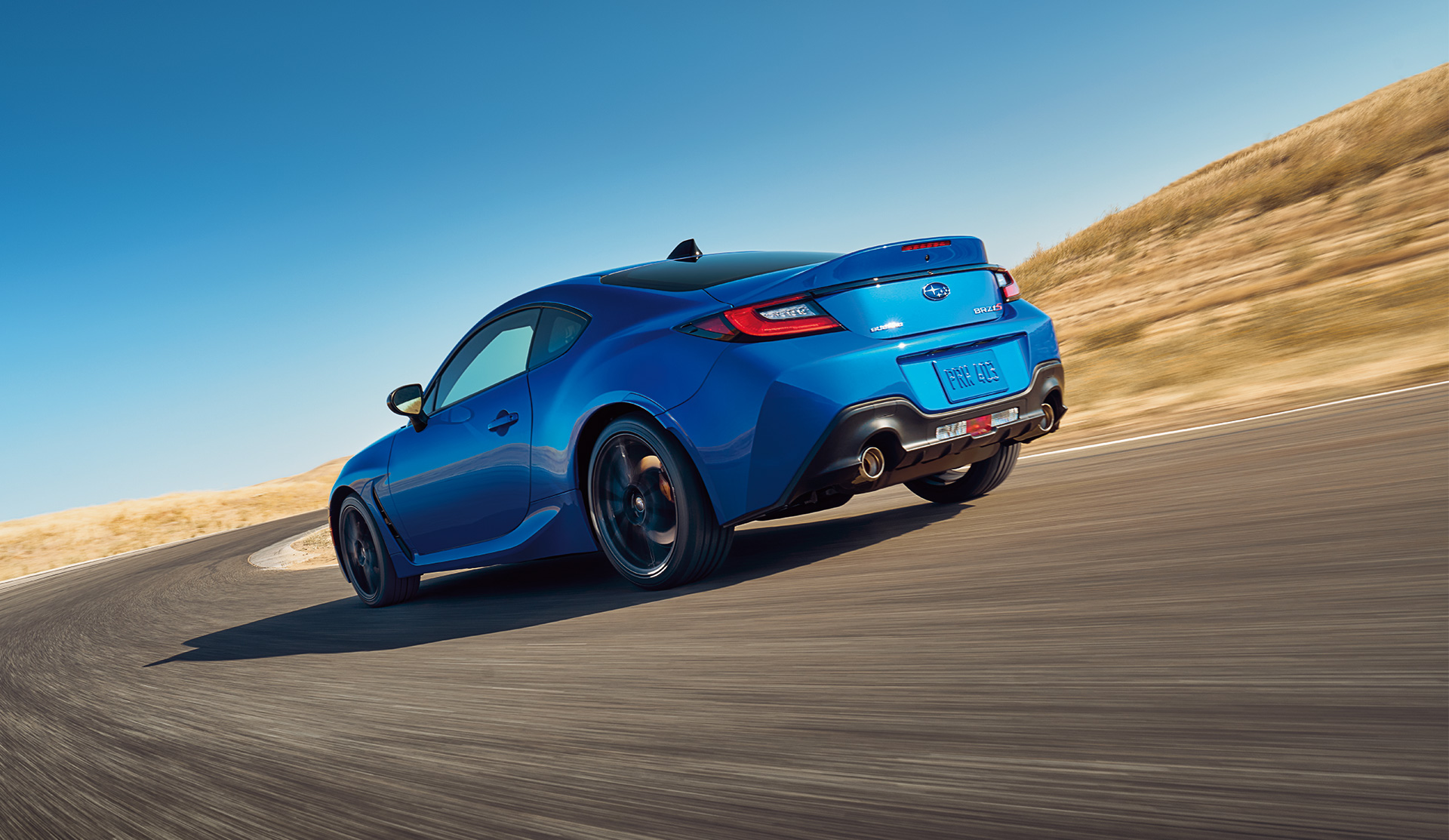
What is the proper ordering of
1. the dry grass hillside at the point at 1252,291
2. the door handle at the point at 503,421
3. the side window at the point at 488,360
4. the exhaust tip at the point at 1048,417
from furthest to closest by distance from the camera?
the dry grass hillside at the point at 1252,291, the side window at the point at 488,360, the door handle at the point at 503,421, the exhaust tip at the point at 1048,417

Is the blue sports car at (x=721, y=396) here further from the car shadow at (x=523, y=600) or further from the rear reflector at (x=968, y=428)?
the car shadow at (x=523, y=600)

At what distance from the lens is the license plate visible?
3.93 m

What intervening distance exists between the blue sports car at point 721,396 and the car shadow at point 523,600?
26cm

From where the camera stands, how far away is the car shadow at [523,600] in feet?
14.9

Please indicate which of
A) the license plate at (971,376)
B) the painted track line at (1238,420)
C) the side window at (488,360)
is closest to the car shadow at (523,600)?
the license plate at (971,376)

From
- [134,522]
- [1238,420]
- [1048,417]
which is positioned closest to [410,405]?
[1048,417]

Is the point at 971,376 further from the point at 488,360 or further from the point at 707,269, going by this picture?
the point at 488,360

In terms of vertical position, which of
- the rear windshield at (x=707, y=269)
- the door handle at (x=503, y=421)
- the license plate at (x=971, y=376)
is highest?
the rear windshield at (x=707, y=269)

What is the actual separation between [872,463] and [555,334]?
1.78m

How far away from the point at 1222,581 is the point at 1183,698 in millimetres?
921

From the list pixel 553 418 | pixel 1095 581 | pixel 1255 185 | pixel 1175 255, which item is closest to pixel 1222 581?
pixel 1095 581

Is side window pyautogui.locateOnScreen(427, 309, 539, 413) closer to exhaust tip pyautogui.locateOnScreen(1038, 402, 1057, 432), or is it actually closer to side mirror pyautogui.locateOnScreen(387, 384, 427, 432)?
side mirror pyautogui.locateOnScreen(387, 384, 427, 432)

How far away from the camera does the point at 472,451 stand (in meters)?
5.12

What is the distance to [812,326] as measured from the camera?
3789mm
